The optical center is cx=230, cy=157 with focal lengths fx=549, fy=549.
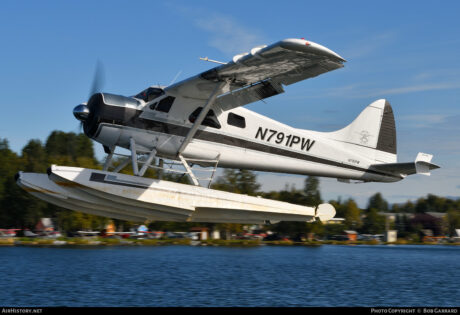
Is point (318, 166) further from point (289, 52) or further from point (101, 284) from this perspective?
point (101, 284)

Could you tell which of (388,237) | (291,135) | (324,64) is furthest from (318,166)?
(388,237)

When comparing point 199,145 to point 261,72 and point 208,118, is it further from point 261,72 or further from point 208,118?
point 261,72

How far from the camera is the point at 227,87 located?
11.4 meters

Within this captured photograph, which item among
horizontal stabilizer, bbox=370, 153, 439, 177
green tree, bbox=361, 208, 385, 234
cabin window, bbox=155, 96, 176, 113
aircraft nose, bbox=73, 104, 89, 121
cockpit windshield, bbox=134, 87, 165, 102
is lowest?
green tree, bbox=361, 208, 385, 234

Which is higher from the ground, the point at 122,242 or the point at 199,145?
the point at 199,145

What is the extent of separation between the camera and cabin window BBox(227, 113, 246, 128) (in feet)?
40.0

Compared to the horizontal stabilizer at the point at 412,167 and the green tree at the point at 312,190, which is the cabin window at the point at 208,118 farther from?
the green tree at the point at 312,190

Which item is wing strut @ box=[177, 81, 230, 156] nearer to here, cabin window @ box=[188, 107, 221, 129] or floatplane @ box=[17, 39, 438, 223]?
floatplane @ box=[17, 39, 438, 223]

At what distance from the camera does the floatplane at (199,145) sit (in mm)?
10773

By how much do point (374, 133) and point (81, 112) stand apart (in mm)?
7429

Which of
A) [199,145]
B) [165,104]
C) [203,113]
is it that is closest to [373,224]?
[199,145]

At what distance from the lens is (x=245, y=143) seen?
40.5 ft

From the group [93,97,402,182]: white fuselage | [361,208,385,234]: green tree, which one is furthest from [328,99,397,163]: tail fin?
[361,208,385,234]: green tree

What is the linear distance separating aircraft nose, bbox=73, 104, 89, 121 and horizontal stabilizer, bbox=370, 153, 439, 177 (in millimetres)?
7085
